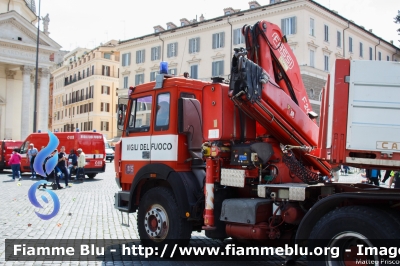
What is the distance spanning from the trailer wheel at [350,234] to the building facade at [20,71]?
4220 cm

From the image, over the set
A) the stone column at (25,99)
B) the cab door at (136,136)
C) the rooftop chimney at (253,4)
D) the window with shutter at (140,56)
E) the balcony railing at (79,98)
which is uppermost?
the rooftop chimney at (253,4)

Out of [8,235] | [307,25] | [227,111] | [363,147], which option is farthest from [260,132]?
[307,25]

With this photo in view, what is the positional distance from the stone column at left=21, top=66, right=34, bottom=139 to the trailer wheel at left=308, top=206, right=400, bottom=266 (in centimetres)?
4463

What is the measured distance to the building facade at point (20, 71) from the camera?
149ft

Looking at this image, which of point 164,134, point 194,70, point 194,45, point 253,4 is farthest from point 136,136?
point 194,45

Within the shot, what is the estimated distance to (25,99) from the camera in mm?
46156

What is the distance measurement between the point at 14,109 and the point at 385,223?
1977 inches

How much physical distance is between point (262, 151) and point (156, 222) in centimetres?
211

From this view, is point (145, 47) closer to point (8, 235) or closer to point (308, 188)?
point (8, 235)

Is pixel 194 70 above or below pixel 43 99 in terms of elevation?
above

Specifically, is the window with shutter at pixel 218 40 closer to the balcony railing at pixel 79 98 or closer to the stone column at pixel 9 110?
the stone column at pixel 9 110

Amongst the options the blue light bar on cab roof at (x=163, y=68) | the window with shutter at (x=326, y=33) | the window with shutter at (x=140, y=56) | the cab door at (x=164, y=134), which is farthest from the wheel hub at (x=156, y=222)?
the window with shutter at (x=140, y=56)

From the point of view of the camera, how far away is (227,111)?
6.46 meters

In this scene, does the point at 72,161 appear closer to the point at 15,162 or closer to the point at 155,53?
the point at 15,162
